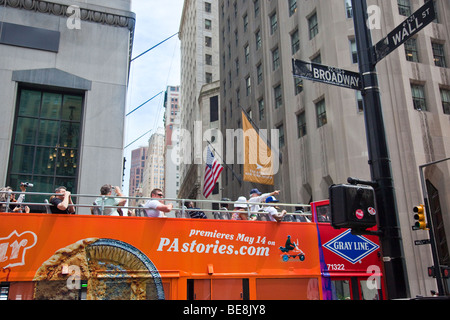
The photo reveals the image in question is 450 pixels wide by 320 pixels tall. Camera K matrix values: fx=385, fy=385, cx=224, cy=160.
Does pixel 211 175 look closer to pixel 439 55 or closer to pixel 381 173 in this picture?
pixel 381 173

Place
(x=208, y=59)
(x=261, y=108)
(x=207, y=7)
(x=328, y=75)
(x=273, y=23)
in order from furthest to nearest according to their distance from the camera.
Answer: (x=207, y=7) → (x=208, y=59) → (x=261, y=108) → (x=273, y=23) → (x=328, y=75)

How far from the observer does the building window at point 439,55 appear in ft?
75.8

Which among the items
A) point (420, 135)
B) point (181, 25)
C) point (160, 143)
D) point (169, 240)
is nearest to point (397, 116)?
point (420, 135)

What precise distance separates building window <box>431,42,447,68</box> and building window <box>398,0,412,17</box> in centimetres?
255

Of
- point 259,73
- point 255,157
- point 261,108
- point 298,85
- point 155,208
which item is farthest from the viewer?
point 259,73

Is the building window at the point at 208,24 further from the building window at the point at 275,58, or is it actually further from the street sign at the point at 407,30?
the street sign at the point at 407,30

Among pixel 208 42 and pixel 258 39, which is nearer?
pixel 258 39

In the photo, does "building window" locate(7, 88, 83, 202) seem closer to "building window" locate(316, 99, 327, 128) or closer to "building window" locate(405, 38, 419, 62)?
"building window" locate(316, 99, 327, 128)

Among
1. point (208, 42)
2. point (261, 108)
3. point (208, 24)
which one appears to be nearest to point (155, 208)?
point (261, 108)

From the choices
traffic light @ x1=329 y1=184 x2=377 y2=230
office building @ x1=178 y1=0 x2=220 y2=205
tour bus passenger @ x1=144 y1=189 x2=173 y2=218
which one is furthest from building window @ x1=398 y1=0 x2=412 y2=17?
office building @ x1=178 y1=0 x2=220 y2=205

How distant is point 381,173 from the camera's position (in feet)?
15.9

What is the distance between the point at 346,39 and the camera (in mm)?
21812

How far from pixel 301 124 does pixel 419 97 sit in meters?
7.02
